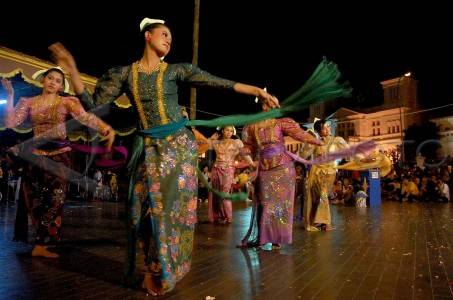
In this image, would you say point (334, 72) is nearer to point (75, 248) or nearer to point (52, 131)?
point (52, 131)

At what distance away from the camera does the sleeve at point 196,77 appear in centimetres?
355

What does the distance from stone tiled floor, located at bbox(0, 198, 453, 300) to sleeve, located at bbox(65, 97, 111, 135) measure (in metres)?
1.35

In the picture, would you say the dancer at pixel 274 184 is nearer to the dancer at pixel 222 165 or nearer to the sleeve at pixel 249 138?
the sleeve at pixel 249 138

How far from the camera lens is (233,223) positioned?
9492mm

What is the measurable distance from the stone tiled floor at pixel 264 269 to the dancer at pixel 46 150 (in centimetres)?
39

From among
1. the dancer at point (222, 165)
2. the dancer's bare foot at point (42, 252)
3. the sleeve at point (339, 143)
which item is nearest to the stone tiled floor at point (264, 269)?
the dancer's bare foot at point (42, 252)

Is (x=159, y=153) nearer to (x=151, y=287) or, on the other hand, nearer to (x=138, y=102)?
(x=138, y=102)

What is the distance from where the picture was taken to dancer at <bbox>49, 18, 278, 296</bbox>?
342 centimetres

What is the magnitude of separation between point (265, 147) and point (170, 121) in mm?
2658

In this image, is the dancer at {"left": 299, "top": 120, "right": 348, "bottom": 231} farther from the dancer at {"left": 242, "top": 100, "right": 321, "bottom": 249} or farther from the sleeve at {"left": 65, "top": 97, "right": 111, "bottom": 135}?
the sleeve at {"left": 65, "top": 97, "right": 111, "bottom": 135}

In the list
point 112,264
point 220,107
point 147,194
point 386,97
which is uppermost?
point 386,97

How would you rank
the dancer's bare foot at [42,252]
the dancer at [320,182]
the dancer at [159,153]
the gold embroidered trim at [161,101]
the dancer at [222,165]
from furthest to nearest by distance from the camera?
the dancer at [222,165], the dancer at [320,182], the dancer's bare foot at [42,252], the gold embroidered trim at [161,101], the dancer at [159,153]

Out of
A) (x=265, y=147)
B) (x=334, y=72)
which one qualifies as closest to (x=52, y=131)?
(x=265, y=147)

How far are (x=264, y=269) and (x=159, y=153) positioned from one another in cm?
181
